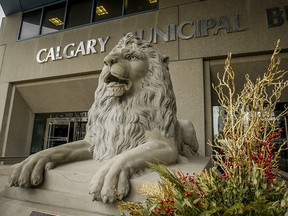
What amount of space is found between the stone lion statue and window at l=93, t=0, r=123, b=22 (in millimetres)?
5601

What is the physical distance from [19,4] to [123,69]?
921cm

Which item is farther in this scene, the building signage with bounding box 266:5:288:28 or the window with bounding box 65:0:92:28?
the window with bounding box 65:0:92:28

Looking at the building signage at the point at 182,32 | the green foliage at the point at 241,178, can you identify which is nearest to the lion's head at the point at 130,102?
the green foliage at the point at 241,178

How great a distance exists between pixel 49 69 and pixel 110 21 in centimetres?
255

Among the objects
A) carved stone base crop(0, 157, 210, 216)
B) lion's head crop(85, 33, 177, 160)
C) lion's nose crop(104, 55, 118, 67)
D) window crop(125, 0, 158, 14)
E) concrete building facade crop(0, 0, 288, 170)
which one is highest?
window crop(125, 0, 158, 14)

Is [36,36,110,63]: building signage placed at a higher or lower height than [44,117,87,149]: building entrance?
higher

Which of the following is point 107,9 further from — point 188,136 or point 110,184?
point 110,184

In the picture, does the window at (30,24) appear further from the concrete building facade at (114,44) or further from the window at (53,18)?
the window at (53,18)

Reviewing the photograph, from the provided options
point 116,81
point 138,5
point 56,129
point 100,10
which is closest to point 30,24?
point 100,10

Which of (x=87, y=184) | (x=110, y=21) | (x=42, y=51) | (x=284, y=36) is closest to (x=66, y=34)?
(x=42, y=51)

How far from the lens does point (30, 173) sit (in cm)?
160

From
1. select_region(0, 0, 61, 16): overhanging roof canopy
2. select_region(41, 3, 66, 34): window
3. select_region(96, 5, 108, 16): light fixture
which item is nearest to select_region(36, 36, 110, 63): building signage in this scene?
select_region(41, 3, 66, 34): window

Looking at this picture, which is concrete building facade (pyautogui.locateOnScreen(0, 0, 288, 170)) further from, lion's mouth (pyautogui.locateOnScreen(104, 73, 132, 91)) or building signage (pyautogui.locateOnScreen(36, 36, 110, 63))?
lion's mouth (pyautogui.locateOnScreen(104, 73, 132, 91))

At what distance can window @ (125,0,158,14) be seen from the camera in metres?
6.58
